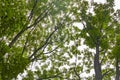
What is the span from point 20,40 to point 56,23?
2.51 metres

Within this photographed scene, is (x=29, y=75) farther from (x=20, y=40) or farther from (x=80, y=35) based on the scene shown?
(x=80, y=35)

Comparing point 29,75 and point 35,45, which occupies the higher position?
point 35,45

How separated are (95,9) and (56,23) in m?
2.91

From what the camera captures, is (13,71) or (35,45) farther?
(35,45)

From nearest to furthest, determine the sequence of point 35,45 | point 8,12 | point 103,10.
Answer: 1. point 8,12
2. point 103,10
3. point 35,45

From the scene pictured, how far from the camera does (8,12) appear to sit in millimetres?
9242

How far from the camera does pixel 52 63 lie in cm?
1897

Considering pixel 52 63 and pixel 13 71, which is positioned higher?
pixel 52 63

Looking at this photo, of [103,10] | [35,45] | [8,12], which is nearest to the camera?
[8,12]

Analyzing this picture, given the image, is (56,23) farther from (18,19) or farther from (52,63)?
(18,19)

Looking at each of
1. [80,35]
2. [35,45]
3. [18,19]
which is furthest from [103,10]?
[18,19]

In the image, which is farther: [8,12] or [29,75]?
[29,75]

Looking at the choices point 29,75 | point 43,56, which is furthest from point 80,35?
point 29,75

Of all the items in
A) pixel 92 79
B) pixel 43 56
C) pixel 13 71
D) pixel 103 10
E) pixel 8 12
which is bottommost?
pixel 13 71
